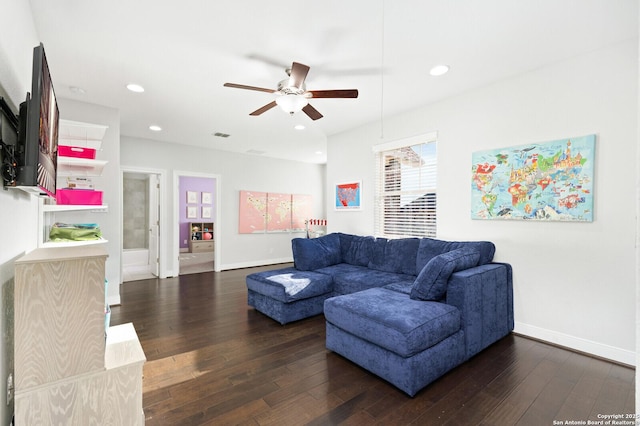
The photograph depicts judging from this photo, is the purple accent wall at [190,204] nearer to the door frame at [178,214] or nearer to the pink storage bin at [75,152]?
the door frame at [178,214]

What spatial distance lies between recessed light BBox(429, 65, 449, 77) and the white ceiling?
0.18ft

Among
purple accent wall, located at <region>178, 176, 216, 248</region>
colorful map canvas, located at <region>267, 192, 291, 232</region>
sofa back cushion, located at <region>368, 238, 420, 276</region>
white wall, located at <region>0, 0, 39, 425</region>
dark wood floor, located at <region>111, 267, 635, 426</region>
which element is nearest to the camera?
white wall, located at <region>0, 0, 39, 425</region>

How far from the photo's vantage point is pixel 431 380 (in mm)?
2035

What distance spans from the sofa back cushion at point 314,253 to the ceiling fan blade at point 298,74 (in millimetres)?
2006

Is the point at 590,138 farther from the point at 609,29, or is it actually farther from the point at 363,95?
the point at 363,95

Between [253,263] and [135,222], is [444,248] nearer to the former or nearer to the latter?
[253,263]

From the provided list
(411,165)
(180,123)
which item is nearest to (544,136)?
(411,165)

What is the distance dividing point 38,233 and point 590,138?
445 centimetres

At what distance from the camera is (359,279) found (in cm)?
334

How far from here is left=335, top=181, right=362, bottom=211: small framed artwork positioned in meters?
4.61

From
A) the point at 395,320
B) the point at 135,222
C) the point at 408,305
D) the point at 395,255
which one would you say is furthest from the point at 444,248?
the point at 135,222

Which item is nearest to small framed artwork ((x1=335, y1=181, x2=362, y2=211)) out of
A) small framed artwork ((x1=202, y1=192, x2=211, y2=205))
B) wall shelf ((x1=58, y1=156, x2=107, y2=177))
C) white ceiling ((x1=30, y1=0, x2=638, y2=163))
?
white ceiling ((x1=30, y1=0, x2=638, y2=163))

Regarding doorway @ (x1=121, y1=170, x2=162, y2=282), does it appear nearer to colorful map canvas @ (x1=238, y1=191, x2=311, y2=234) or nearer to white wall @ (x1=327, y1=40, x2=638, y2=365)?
colorful map canvas @ (x1=238, y1=191, x2=311, y2=234)

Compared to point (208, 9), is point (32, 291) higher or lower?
lower
